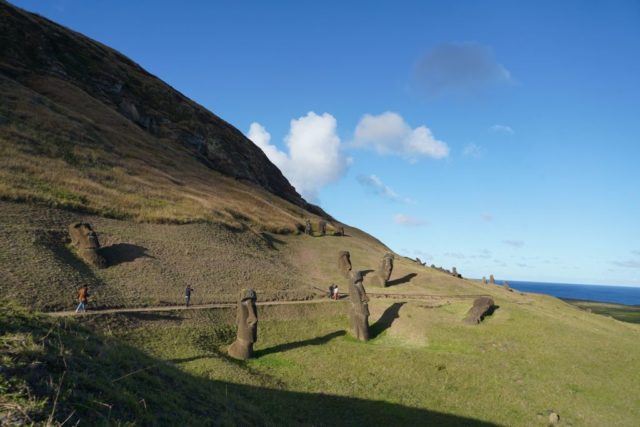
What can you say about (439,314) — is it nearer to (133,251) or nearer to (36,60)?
(133,251)

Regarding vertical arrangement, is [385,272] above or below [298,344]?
above

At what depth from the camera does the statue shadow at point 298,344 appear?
92.7ft

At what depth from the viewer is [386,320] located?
3522 cm

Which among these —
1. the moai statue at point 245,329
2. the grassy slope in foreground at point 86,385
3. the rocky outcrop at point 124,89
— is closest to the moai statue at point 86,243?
the moai statue at point 245,329

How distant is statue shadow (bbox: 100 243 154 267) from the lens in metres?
34.9

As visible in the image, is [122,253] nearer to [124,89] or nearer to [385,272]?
[385,272]

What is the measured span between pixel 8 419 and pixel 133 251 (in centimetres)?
3339

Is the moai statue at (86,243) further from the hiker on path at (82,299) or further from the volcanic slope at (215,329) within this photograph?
the hiker on path at (82,299)

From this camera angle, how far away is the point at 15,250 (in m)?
29.5

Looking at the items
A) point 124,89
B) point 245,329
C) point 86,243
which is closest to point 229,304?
point 245,329

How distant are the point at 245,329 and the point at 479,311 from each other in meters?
19.0

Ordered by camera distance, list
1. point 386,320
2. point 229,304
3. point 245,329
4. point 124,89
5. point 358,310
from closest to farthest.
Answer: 1. point 245,329
2. point 358,310
3. point 229,304
4. point 386,320
5. point 124,89

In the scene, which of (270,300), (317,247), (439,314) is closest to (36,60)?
(317,247)

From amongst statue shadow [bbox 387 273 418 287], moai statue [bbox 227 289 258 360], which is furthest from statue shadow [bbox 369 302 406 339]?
statue shadow [bbox 387 273 418 287]
